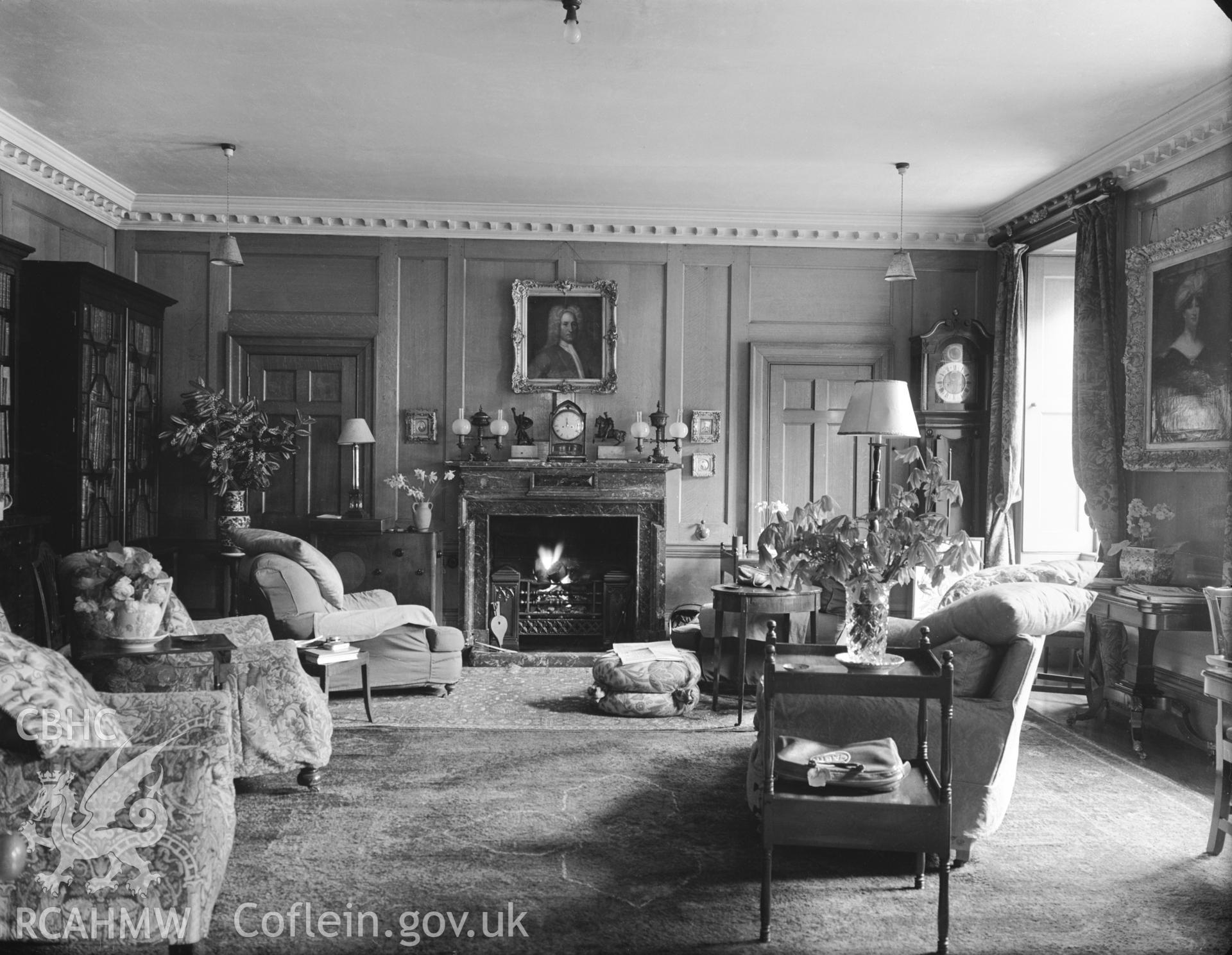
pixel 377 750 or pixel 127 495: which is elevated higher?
pixel 127 495

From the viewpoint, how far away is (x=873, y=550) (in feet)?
10.2

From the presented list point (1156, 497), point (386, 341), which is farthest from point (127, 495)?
point (1156, 497)

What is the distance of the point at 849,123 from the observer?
16.7 feet

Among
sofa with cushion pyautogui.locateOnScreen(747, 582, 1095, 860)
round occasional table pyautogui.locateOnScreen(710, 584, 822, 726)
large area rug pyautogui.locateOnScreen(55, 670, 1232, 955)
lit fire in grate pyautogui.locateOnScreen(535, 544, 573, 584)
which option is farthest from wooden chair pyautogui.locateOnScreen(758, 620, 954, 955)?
lit fire in grate pyautogui.locateOnScreen(535, 544, 573, 584)

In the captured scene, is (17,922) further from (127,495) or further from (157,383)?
(157,383)

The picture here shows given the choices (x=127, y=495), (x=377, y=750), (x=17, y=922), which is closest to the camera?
(x=17, y=922)

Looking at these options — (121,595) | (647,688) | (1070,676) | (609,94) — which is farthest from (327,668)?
(1070,676)

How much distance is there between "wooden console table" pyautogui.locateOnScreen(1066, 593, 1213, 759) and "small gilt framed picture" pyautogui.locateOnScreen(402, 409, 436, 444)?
14.9 ft

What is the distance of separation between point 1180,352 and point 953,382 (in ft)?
6.89

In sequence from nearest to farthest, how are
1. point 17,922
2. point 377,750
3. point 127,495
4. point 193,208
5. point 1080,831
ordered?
point 17,922, point 1080,831, point 377,750, point 127,495, point 193,208

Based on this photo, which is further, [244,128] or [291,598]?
[244,128]

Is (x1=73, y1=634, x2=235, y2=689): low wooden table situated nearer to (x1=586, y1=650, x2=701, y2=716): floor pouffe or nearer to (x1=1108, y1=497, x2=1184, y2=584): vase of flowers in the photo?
(x1=586, y1=650, x2=701, y2=716): floor pouffe

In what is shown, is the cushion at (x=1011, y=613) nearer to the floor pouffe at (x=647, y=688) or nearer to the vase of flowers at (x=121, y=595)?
the floor pouffe at (x=647, y=688)

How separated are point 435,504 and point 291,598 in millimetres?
2275
